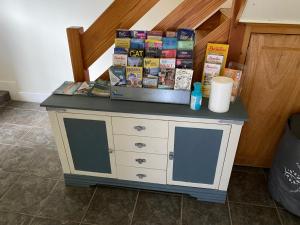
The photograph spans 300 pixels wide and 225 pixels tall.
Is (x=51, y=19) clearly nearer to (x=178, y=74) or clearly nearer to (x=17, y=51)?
(x=17, y=51)

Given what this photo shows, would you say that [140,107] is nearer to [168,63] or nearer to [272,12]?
[168,63]

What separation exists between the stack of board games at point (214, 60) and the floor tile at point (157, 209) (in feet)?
2.74

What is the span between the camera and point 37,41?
2.45m

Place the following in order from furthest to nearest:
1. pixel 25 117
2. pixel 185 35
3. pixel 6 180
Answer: pixel 25 117 < pixel 6 180 < pixel 185 35

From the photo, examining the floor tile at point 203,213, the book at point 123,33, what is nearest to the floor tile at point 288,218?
the floor tile at point 203,213

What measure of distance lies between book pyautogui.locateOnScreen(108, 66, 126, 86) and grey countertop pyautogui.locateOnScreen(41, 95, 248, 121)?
11 centimetres

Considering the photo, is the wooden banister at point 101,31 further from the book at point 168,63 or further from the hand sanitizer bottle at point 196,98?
the hand sanitizer bottle at point 196,98

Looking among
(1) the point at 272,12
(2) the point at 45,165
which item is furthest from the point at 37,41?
(1) the point at 272,12

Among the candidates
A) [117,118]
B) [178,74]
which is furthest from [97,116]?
[178,74]

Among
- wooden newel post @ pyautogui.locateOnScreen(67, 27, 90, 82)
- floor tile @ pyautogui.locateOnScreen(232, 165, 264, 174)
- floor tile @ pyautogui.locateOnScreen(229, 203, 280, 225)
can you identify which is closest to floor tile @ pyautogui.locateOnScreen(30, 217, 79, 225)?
wooden newel post @ pyautogui.locateOnScreen(67, 27, 90, 82)

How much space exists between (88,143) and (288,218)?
1.33m

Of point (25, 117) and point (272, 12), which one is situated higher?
point (272, 12)

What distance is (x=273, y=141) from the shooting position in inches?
64.6

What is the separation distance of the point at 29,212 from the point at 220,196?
123cm
